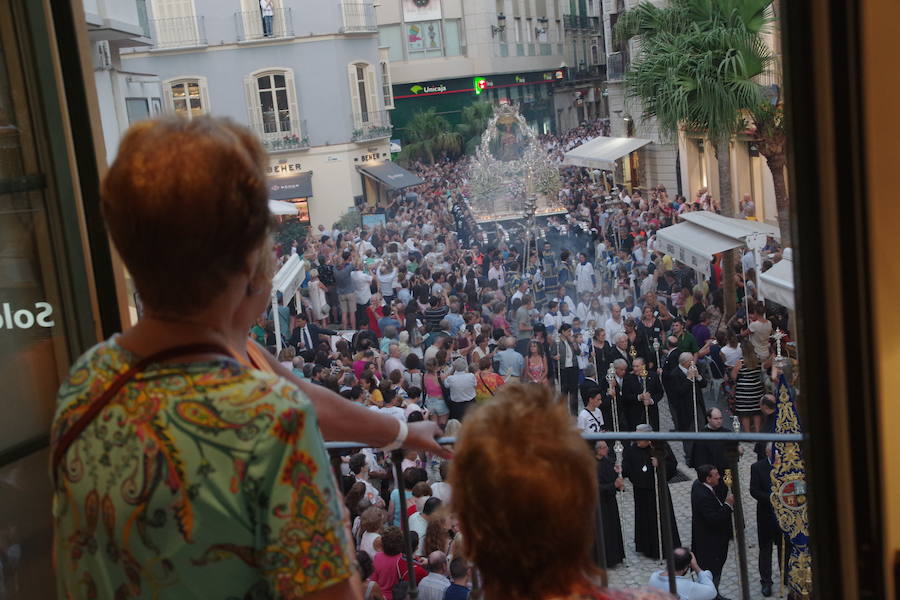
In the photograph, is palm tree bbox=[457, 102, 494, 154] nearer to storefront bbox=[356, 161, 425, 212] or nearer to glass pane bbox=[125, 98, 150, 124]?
storefront bbox=[356, 161, 425, 212]

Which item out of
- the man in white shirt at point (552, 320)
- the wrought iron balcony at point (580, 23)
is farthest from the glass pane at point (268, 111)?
the wrought iron balcony at point (580, 23)

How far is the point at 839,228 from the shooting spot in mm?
1119

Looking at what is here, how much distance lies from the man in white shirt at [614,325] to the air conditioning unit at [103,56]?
255 inches

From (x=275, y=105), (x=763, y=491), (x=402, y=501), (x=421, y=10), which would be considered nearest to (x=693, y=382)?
(x=763, y=491)

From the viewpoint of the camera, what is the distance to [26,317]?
1.72 m

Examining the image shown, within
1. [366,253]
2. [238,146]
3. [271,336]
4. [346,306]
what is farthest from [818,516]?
[366,253]

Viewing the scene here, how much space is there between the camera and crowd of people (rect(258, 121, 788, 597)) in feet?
19.7

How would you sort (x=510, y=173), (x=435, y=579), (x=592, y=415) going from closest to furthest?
1. (x=435, y=579)
2. (x=592, y=415)
3. (x=510, y=173)

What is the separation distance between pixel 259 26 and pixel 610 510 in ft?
87.0

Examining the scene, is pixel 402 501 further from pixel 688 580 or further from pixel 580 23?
pixel 580 23

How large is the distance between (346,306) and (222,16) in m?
19.5

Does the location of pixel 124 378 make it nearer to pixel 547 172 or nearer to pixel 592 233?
pixel 592 233

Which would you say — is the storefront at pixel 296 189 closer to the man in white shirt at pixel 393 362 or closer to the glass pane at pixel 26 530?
the man in white shirt at pixel 393 362

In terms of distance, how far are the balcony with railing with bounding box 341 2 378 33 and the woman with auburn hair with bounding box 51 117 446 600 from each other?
3089cm
